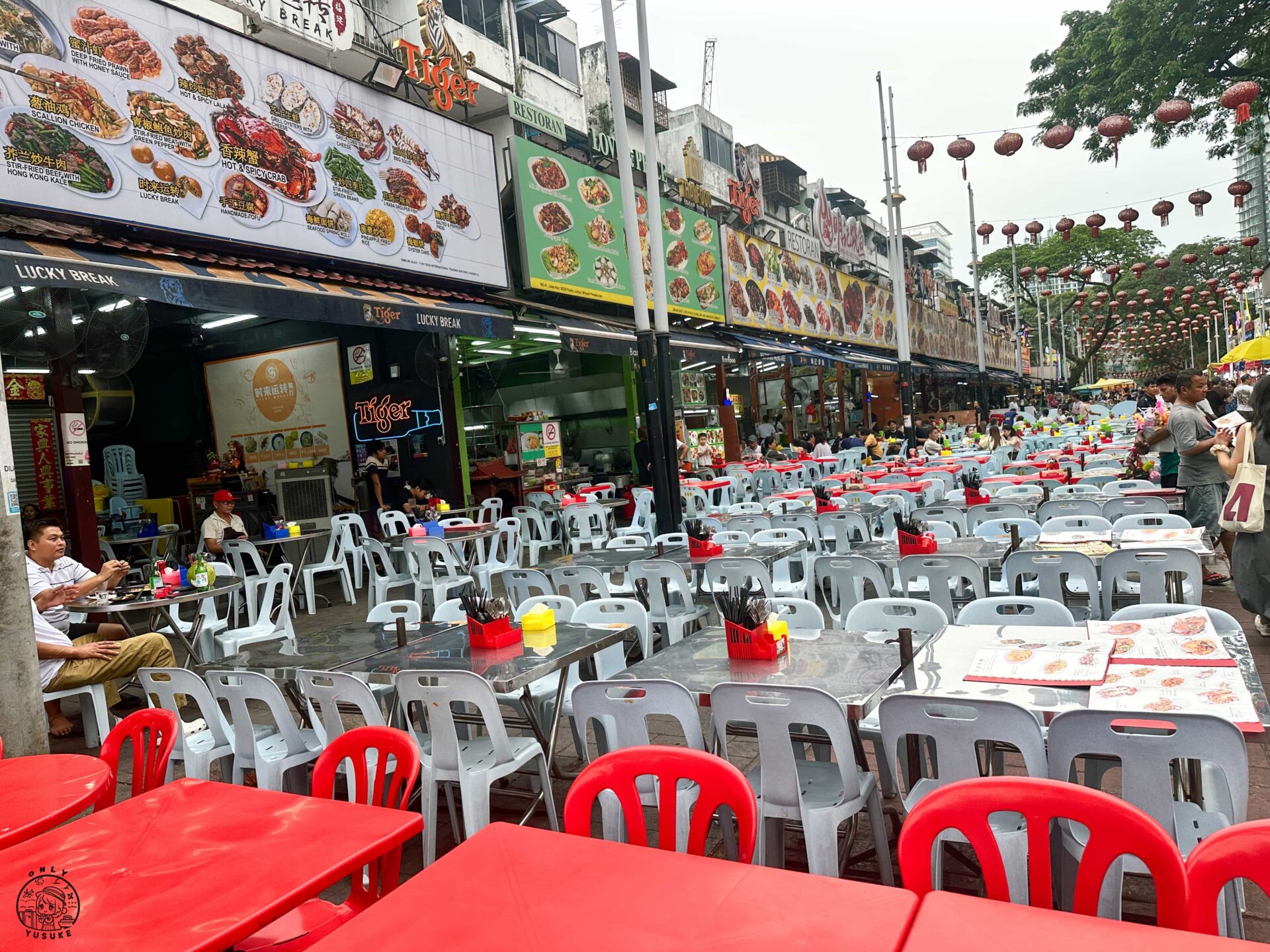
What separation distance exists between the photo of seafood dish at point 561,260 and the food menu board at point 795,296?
16.7 ft

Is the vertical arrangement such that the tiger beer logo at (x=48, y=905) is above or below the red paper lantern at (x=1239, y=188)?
below

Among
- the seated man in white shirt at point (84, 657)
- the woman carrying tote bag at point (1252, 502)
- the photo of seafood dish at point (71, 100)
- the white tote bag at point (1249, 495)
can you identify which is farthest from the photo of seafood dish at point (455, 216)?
the white tote bag at point (1249, 495)

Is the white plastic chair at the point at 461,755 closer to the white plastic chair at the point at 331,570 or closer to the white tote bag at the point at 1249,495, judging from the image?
the white tote bag at the point at 1249,495

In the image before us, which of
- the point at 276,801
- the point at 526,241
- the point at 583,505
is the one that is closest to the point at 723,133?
the point at 526,241

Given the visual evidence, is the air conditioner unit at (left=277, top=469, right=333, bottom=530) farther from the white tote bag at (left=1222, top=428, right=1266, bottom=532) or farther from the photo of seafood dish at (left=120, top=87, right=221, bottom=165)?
the white tote bag at (left=1222, top=428, right=1266, bottom=532)

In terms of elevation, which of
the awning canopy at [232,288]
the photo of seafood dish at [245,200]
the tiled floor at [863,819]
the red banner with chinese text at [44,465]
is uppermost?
the photo of seafood dish at [245,200]

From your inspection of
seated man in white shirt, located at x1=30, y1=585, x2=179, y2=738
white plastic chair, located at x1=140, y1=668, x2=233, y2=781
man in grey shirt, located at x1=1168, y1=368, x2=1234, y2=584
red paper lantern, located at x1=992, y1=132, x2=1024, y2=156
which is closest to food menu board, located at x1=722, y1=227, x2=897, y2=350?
red paper lantern, located at x1=992, y1=132, x2=1024, y2=156

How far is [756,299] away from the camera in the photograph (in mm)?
18766

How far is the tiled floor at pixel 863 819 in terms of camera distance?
8.40 feet

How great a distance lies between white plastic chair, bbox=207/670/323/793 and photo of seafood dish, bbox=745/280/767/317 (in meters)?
16.0

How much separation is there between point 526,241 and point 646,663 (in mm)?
9771

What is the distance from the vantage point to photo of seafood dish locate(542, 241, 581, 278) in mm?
12461

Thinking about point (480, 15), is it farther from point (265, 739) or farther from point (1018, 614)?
point (1018, 614)

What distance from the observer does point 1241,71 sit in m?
9.78
